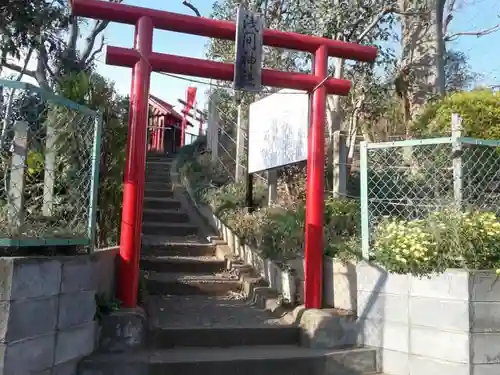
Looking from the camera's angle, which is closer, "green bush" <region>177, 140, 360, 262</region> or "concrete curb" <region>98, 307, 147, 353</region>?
"concrete curb" <region>98, 307, 147, 353</region>

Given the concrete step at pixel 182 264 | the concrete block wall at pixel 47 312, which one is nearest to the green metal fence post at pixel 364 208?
the concrete block wall at pixel 47 312

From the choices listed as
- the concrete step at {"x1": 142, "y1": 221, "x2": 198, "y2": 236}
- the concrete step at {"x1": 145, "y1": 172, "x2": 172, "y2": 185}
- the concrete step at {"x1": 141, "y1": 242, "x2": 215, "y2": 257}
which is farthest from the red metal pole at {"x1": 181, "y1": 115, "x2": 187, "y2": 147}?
the concrete step at {"x1": 141, "y1": 242, "x2": 215, "y2": 257}

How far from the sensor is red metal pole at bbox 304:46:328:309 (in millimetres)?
5172

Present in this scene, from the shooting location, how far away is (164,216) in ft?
28.9

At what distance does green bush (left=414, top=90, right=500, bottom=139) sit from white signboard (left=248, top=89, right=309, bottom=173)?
7.14ft

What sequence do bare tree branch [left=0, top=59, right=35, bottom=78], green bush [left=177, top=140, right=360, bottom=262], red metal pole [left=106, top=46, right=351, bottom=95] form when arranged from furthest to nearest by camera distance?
bare tree branch [left=0, top=59, right=35, bottom=78]
green bush [left=177, top=140, right=360, bottom=262]
red metal pole [left=106, top=46, right=351, bottom=95]

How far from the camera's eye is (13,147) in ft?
12.0

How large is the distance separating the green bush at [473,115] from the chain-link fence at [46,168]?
483 cm

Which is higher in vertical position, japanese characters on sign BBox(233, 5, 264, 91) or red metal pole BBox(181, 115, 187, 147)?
red metal pole BBox(181, 115, 187, 147)

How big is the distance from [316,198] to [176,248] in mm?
2708

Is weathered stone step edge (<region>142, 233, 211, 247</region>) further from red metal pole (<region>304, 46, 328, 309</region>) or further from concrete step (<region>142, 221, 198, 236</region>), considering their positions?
red metal pole (<region>304, 46, 328, 309</region>)

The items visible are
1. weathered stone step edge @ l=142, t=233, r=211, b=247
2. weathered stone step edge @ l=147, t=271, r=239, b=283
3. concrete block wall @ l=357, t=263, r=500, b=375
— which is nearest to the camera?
concrete block wall @ l=357, t=263, r=500, b=375

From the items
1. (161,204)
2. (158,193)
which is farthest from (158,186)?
(161,204)

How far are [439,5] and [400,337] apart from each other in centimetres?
647
